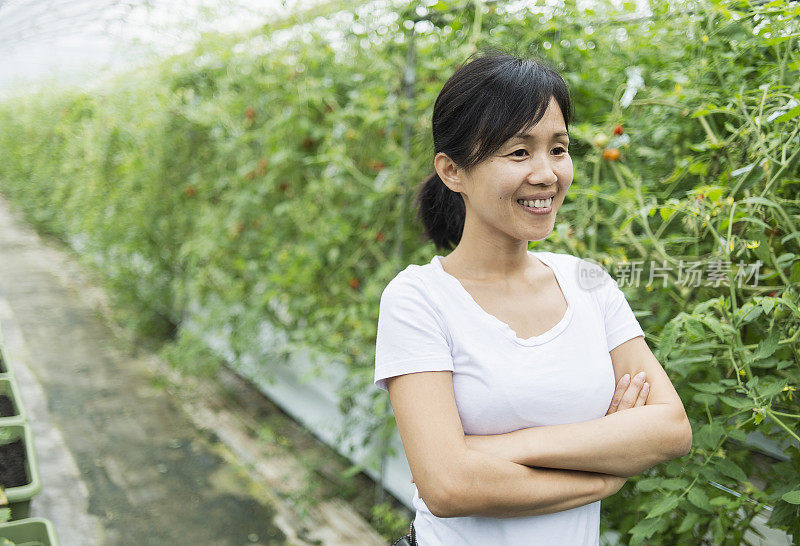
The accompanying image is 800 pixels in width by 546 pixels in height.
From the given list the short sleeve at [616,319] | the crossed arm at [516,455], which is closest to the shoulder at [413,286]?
the crossed arm at [516,455]

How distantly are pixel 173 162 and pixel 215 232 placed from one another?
0.91 m

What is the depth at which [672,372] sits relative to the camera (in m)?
1.60

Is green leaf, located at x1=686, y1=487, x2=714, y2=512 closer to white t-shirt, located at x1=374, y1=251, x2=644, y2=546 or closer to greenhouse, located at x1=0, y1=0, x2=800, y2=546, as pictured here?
greenhouse, located at x1=0, y1=0, x2=800, y2=546

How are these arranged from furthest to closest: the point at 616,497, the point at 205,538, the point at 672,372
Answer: the point at 205,538
the point at 616,497
the point at 672,372

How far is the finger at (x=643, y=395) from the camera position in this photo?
121 centimetres

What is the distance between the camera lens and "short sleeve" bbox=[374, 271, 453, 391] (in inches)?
43.1

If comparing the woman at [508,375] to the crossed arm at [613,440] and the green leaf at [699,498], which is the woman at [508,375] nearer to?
the crossed arm at [613,440]

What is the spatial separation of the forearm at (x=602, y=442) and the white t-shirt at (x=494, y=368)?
0.03 m

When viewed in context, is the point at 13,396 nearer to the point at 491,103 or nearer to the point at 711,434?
the point at 491,103

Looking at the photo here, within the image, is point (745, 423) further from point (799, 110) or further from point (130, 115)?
point (130, 115)

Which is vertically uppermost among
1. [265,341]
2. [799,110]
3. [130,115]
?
[130,115]

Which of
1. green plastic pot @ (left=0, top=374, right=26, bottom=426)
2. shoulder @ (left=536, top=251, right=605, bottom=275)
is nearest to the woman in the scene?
shoulder @ (left=536, top=251, right=605, bottom=275)

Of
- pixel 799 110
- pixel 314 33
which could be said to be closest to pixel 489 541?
pixel 799 110

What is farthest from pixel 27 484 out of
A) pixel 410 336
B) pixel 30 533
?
pixel 410 336
